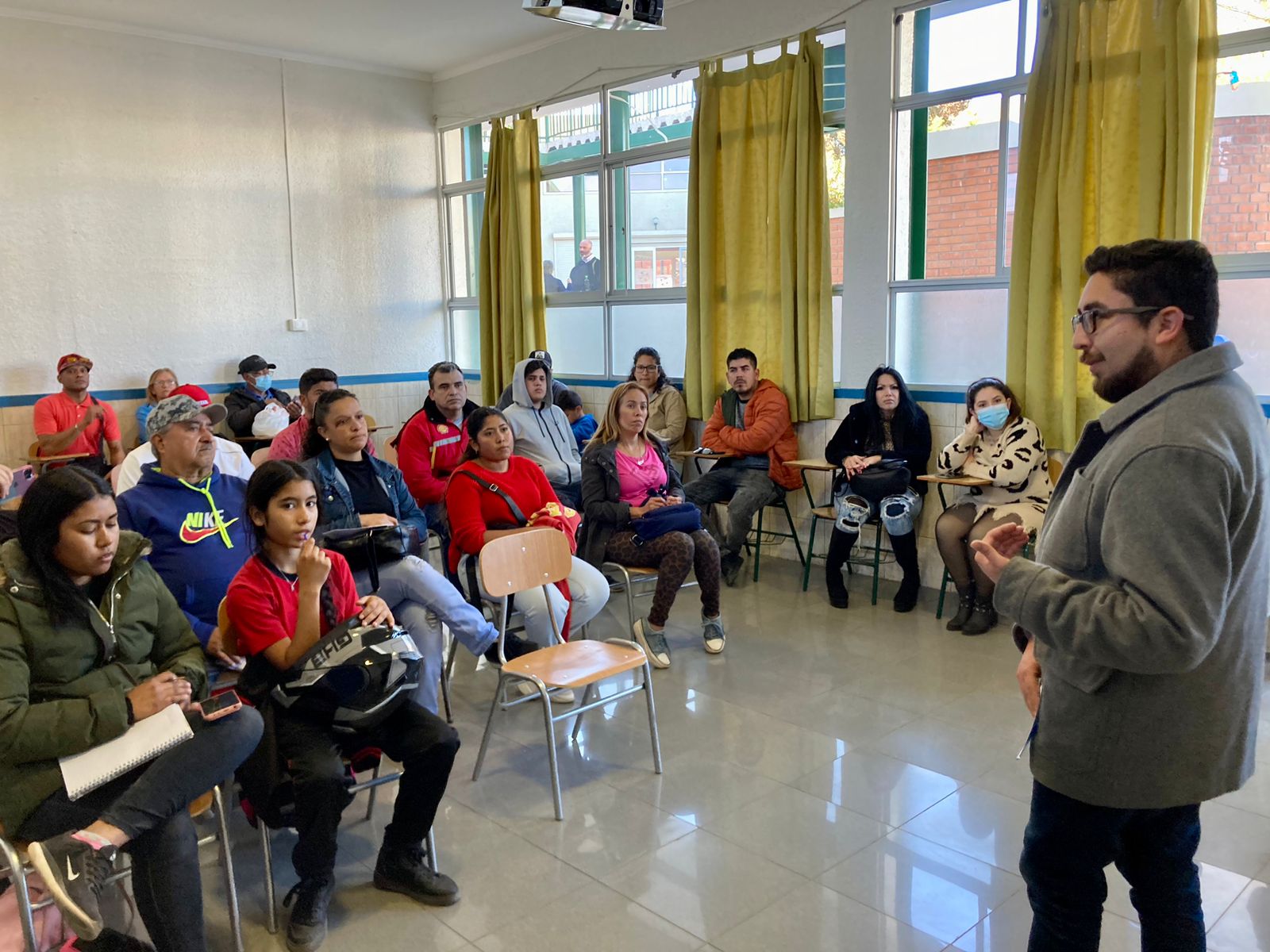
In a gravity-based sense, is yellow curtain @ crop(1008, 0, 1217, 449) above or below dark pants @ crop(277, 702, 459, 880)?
above

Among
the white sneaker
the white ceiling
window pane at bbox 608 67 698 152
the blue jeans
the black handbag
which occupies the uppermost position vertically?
the white ceiling

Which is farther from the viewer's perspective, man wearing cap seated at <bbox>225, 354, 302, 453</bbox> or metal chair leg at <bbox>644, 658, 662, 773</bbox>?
man wearing cap seated at <bbox>225, 354, 302, 453</bbox>

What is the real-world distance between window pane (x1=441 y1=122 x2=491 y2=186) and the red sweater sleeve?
395cm

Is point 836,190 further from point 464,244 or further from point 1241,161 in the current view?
point 464,244

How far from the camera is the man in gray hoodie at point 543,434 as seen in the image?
16.4 feet

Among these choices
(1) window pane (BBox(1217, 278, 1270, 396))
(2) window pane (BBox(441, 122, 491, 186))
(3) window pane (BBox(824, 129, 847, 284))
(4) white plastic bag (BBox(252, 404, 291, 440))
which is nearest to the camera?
(1) window pane (BBox(1217, 278, 1270, 396))

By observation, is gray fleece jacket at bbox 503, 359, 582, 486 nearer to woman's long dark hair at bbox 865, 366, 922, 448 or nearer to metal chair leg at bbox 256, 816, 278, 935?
woman's long dark hair at bbox 865, 366, 922, 448

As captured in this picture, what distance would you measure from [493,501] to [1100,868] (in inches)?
102

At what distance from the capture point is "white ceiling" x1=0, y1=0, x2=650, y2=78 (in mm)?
6184

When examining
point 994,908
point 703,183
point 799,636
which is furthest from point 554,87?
point 994,908

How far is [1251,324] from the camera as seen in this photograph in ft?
13.8

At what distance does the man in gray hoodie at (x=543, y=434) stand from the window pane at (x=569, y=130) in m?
2.57

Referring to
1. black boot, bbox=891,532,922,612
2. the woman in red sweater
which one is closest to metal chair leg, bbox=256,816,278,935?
the woman in red sweater

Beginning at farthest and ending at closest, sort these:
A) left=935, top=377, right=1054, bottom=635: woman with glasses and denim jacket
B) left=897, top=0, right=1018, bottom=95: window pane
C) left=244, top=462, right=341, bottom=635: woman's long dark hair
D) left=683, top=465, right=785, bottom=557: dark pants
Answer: left=683, top=465, right=785, bottom=557: dark pants < left=897, top=0, right=1018, bottom=95: window pane < left=935, top=377, right=1054, bottom=635: woman with glasses and denim jacket < left=244, top=462, right=341, bottom=635: woman's long dark hair
